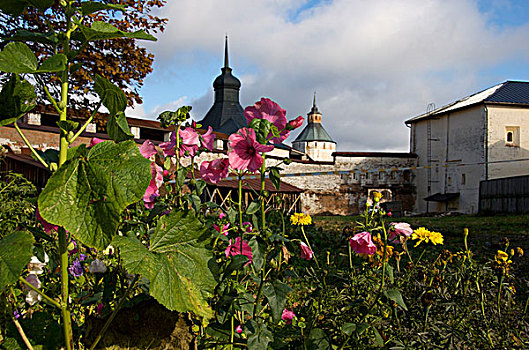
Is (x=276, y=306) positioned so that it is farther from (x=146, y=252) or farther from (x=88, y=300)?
(x=88, y=300)

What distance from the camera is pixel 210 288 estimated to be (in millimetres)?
904

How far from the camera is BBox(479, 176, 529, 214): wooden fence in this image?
15.2 metres

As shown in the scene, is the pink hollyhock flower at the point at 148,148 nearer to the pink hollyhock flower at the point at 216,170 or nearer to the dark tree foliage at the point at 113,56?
the pink hollyhock flower at the point at 216,170

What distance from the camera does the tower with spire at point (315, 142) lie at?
149 feet

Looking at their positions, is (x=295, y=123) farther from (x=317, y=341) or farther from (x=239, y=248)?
(x=317, y=341)

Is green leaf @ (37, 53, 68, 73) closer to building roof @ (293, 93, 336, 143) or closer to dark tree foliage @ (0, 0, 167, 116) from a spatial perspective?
dark tree foliage @ (0, 0, 167, 116)

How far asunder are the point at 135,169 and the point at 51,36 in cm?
31

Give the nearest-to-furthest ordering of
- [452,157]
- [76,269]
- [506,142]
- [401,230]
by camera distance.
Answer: [401,230] → [76,269] → [506,142] → [452,157]

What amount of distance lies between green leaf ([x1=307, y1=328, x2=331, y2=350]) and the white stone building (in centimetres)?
1917

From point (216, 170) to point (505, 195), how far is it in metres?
17.5

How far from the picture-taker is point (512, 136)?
A: 19.7m

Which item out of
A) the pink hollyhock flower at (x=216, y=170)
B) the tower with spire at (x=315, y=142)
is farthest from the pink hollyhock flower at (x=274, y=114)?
the tower with spire at (x=315, y=142)

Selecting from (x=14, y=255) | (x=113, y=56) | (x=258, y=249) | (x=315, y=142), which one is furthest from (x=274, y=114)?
(x=315, y=142)

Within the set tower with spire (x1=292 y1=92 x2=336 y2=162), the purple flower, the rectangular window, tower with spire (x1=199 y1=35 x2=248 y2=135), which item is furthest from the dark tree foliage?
tower with spire (x1=292 y1=92 x2=336 y2=162)
